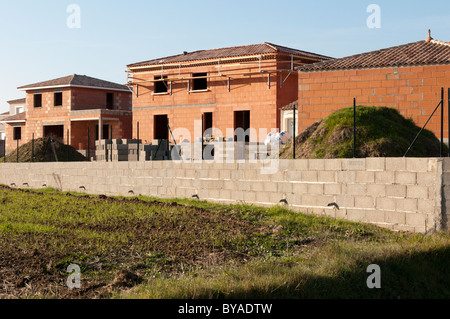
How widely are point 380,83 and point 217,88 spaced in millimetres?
13828

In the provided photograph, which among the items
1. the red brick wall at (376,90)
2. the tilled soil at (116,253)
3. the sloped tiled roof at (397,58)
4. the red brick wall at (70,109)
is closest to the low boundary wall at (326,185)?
the tilled soil at (116,253)

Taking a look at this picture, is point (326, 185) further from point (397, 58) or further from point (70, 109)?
point (70, 109)

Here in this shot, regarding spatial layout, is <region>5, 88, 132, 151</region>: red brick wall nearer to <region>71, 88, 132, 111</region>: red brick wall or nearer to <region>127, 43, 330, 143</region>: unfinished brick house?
<region>71, 88, 132, 111</region>: red brick wall

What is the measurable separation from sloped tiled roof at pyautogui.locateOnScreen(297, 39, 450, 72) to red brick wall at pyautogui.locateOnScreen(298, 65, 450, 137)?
0.63ft

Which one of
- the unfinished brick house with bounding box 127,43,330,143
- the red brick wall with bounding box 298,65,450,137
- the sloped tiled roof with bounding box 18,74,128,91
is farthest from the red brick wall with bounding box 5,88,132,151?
the red brick wall with bounding box 298,65,450,137

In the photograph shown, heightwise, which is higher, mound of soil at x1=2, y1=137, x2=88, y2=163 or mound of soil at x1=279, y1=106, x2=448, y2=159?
mound of soil at x1=279, y1=106, x2=448, y2=159

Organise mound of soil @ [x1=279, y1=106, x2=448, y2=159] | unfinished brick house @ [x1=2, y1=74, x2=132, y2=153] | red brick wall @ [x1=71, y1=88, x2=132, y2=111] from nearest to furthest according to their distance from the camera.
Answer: mound of soil @ [x1=279, y1=106, x2=448, y2=159]
unfinished brick house @ [x1=2, y1=74, x2=132, y2=153]
red brick wall @ [x1=71, y1=88, x2=132, y2=111]

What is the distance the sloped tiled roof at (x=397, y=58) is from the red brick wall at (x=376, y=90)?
191 mm

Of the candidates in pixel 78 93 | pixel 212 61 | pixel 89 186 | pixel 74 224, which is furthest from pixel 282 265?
pixel 78 93

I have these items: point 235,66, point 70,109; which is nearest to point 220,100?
point 235,66

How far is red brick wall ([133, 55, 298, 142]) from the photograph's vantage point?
29661 mm

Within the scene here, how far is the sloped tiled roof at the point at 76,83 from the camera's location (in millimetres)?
40125

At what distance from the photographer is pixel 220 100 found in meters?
31.7
